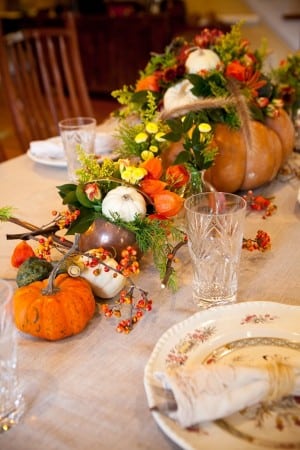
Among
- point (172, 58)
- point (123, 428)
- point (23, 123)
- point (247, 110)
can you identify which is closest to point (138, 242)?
→ point (123, 428)

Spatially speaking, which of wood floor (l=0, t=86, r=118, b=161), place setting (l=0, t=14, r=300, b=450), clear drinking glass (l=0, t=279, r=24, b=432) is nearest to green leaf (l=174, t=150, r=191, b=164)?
place setting (l=0, t=14, r=300, b=450)

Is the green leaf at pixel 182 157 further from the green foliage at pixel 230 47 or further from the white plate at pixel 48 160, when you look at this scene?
the white plate at pixel 48 160

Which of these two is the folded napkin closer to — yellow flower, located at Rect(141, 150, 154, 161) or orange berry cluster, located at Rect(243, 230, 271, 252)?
orange berry cluster, located at Rect(243, 230, 271, 252)

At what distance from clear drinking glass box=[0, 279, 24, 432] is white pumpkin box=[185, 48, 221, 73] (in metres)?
0.77

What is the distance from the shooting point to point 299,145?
5.07ft

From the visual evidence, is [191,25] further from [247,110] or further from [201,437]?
[201,437]

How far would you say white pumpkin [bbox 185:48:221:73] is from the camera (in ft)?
3.85

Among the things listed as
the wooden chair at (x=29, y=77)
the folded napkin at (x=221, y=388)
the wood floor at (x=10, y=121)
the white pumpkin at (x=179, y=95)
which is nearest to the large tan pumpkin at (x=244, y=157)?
the white pumpkin at (x=179, y=95)

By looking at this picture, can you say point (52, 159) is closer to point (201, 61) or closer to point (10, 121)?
point (201, 61)

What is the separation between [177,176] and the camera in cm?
93

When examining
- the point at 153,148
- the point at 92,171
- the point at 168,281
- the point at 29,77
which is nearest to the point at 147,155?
the point at 153,148

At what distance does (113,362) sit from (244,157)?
657 millimetres

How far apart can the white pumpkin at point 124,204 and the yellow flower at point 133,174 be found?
0.09 ft

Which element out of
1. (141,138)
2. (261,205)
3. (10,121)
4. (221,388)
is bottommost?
(10,121)
